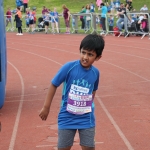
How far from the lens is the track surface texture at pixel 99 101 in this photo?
22.8 ft

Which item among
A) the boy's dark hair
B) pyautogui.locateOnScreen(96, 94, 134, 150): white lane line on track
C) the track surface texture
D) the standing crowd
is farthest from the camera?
the standing crowd

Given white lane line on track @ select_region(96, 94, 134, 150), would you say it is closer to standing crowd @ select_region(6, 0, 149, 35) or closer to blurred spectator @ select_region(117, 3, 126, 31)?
standing crowd @ select_region(6, 0, 149, 35)

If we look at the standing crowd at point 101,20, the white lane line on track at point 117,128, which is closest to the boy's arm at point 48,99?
the white lane line on track at point 117,128

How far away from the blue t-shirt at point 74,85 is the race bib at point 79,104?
3 centimetres

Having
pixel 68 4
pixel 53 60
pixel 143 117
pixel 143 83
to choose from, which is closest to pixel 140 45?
pixel 53 60

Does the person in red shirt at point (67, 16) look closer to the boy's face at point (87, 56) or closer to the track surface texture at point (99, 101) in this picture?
the track surface texture at point (99, 101)

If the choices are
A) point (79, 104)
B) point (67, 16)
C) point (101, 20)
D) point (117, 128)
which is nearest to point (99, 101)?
point (117, 128)

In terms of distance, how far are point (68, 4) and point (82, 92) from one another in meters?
36.5

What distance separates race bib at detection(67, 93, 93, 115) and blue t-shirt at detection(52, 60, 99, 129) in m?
0.03

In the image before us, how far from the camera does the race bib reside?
471 cm

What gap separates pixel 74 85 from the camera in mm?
4734

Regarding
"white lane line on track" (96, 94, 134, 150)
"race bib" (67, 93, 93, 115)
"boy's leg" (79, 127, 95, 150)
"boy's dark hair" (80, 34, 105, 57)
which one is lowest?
"white lane line on track" (96, 94, 134, 150)

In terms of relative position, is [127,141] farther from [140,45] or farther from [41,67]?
[140,45]

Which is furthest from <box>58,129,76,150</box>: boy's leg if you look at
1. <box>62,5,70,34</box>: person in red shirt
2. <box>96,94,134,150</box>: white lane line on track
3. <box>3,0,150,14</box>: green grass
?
<box>3,0,150,14</box>: green grass
